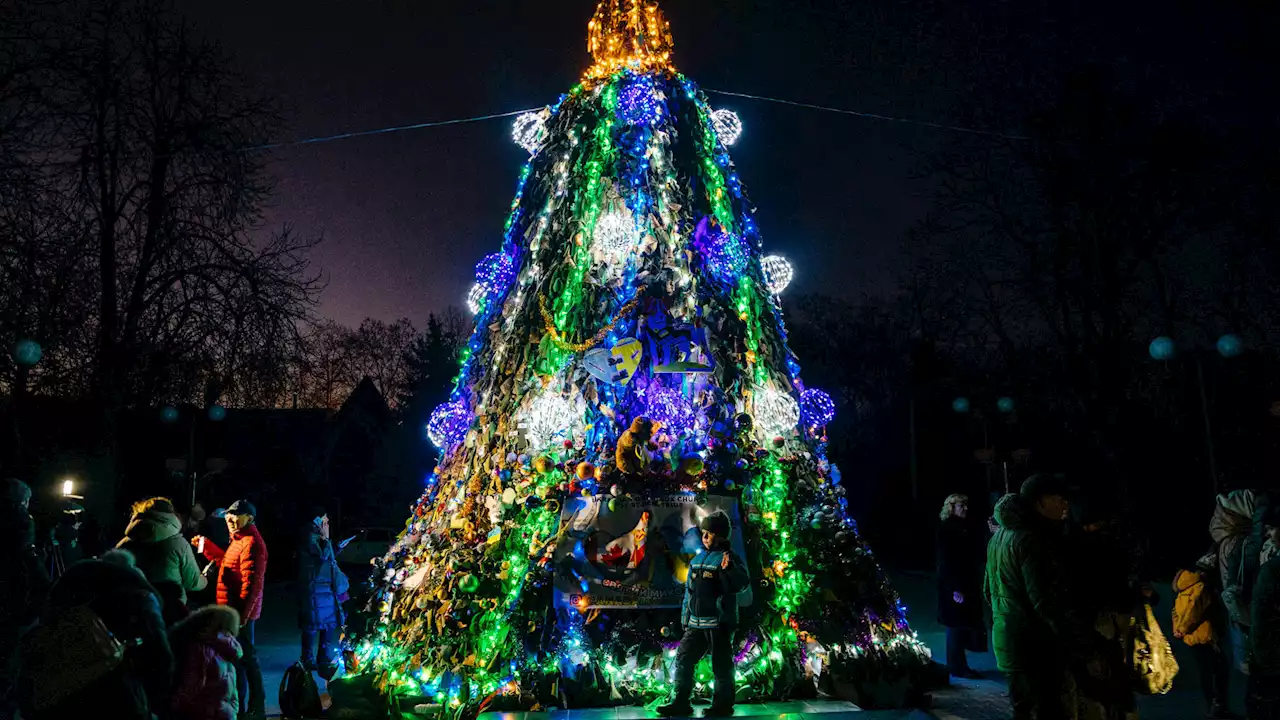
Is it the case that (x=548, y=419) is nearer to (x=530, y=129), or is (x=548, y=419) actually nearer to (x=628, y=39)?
(x=530, y=129)

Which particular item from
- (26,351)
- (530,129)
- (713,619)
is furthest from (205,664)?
(26,351)

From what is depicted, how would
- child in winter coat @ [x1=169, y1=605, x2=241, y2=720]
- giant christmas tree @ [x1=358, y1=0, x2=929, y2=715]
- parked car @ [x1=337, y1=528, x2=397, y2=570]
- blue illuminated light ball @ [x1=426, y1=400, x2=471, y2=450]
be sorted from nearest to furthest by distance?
child in winter coat @ [x1=169, y1=605, x2=241, y2=720] → giant christmas tree @ [x1=358, y1=0, x2=929, y2=715] → blue illuminated light ball @ [x1=426, y1=400, x2=471, y2=450] → parked car @ [x1=337, y1=528, x2=397, y2=570]

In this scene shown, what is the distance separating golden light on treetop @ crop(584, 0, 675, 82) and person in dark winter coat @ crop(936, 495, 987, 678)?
500 centimetres

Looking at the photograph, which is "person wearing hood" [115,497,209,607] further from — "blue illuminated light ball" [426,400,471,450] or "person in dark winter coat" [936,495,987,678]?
"person in dark winter coat" [936,495,987,678]

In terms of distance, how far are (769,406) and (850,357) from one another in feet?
86.0

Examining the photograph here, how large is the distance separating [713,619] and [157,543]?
3.55 meters

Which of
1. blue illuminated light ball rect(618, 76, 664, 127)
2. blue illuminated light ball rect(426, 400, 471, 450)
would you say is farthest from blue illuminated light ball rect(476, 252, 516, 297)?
blue illuminated light ball rect(618, 76, 664, 127)

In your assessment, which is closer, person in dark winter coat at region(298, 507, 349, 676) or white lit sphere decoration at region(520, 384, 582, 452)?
white lit sphere decoration at region(520, 384, 582, 452)

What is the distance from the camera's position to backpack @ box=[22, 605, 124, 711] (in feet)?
11.4

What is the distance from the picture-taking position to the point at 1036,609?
4.34 meters

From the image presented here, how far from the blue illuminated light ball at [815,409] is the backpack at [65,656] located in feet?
18.0

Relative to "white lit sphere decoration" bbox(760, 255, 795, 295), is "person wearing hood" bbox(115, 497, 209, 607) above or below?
below

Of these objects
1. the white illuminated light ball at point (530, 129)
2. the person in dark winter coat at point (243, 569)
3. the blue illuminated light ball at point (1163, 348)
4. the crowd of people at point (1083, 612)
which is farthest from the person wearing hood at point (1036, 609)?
the blue illuminated light ball at point (1163, 348)

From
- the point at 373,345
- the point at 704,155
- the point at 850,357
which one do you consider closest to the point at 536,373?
the point at 704,155
